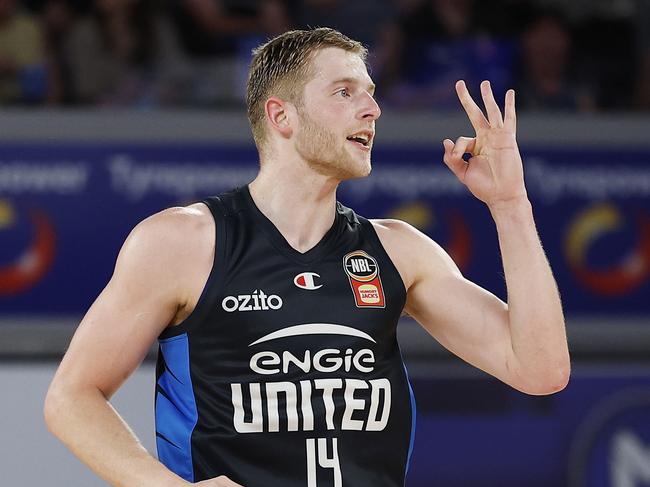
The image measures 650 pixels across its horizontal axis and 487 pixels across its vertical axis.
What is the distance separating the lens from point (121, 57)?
7.41 meters

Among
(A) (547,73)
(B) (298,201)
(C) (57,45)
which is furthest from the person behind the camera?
(A) (547,73)

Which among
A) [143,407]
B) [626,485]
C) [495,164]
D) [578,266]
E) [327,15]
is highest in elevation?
[327,15]

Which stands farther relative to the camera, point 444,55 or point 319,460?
point 444,55

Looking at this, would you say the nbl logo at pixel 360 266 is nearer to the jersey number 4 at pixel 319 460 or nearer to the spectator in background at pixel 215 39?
the jersey number 4 at pixel 319 460

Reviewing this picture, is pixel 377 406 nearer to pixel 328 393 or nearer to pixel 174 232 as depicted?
pixel 328 393

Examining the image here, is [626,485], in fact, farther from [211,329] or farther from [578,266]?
[211,329]

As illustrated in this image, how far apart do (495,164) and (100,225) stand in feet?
12.2

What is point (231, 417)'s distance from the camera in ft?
11.0

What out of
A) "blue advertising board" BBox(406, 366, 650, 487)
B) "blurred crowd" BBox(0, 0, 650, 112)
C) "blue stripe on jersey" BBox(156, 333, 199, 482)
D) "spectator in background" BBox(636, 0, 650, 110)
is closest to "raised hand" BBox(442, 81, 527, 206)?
"blue stripe on jersey" BBox(156, 333, 199, 482)

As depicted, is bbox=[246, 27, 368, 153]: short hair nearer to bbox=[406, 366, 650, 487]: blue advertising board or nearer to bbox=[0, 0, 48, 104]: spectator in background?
bbox=[406, 366, 650, 487]: blue advertising board

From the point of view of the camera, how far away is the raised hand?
343cm

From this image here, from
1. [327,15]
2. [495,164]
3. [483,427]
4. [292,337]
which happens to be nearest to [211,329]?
[292,337]

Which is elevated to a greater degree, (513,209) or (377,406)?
(513,209)

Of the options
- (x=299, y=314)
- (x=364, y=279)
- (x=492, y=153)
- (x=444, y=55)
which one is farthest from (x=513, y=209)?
(x=444, y=55)
